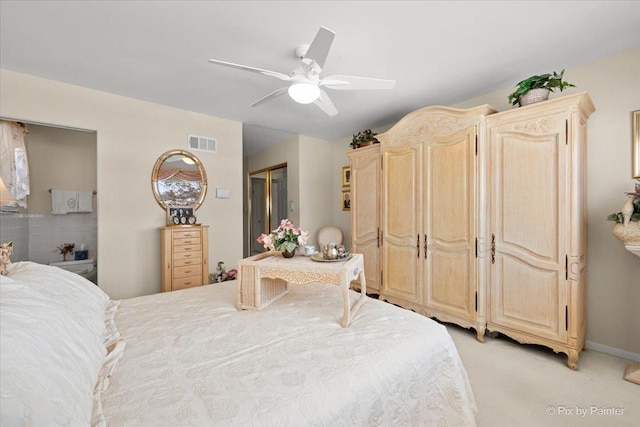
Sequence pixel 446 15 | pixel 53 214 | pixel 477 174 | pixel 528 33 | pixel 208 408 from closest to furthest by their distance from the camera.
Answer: pixel 208 408 → pixel 446 15 → pixel 528 33 → pixel 477 174 → pixel 53 214

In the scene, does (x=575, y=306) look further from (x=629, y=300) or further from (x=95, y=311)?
(x=95, y=311)

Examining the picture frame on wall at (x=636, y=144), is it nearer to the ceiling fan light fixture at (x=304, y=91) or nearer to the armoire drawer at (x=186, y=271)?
the ceiling fan light fixture at (x=304, y=91)

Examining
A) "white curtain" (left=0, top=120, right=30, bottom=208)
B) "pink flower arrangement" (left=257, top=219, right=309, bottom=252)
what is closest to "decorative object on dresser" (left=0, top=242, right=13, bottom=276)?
"pink flower arrangement" (left=257, top=219, right=309, bottom=252)

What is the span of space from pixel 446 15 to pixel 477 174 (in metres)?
1.42

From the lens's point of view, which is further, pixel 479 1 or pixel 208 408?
pixel 479 1

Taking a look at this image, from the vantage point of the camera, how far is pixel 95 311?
4.66 ft

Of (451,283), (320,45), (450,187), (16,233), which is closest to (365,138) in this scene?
(450,187)

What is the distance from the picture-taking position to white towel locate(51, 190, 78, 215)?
9.25 ft

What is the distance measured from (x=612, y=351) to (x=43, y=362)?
375cm

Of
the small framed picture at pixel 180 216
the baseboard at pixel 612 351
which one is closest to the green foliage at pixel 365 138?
the small framed picture at pixel 180 216

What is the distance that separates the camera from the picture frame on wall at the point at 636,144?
86.0 inches

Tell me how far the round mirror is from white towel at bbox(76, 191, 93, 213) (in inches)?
24.4

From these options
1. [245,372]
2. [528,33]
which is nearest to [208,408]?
[245,372]

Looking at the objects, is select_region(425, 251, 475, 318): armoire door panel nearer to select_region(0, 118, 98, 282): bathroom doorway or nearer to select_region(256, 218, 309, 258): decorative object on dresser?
select_region(256, 218, 309, 258): decorative object on dresser
